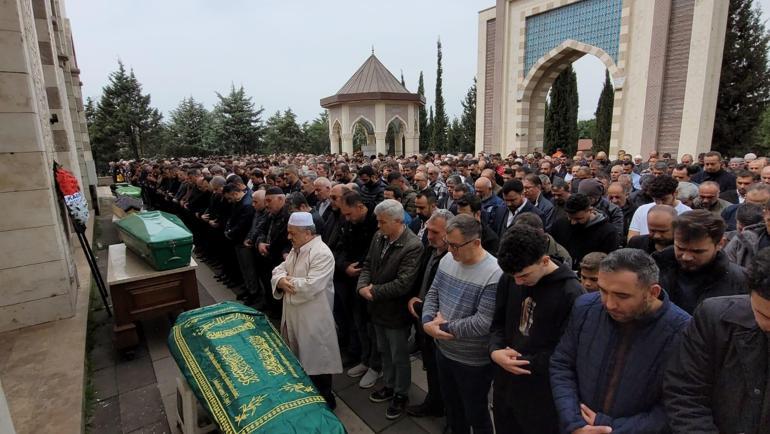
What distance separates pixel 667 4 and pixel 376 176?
11982 mm

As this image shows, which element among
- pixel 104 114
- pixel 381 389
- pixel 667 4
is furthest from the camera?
pixel 104 114

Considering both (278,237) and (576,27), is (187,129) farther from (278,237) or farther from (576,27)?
(278,237)

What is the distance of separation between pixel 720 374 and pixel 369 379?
277 centimetres

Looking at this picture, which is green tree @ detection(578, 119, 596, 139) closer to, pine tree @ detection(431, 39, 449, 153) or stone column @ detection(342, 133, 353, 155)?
pine tree @ detection(431, 39, 449, 153)

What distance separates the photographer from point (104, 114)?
30.9 meters

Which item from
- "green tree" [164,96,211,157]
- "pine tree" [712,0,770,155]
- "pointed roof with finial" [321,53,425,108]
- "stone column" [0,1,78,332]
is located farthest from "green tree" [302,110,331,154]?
"stone column" [0,1,78,332]

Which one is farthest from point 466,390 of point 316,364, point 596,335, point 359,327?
point 359,327

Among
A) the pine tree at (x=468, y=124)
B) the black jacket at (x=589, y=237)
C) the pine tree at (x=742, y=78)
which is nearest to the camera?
the black jacket at (x=589, y=237)

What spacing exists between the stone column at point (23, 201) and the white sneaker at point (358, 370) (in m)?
3.17

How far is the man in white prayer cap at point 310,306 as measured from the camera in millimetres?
3117

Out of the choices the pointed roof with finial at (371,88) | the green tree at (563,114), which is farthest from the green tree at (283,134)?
the green tree at (563,114)

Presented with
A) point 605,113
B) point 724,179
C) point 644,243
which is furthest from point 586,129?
point 644,243

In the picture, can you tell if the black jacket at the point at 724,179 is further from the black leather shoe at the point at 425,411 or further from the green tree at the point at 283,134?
the green tree at the point at 283,134

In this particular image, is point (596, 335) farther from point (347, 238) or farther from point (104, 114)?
point (104, 114)
